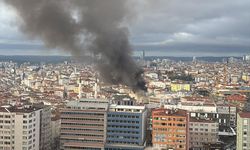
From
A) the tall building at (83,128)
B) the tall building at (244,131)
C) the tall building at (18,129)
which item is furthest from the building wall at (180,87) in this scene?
the tall building at (244,131)

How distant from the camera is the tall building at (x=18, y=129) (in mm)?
19297

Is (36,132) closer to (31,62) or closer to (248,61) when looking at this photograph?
(31,62)

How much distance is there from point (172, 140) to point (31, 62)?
80544 mm

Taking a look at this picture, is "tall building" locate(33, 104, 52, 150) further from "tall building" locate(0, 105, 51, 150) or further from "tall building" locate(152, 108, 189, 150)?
"tall building" locate(152, 108, 189, 150)

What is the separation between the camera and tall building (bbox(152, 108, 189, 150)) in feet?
64.3

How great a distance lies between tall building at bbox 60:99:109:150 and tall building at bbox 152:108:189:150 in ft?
8.31

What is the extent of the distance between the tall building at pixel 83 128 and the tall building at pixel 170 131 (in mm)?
2532

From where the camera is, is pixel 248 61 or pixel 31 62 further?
pixel 248 61

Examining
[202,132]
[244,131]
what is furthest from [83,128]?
[244,131]

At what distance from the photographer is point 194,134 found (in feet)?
77.2

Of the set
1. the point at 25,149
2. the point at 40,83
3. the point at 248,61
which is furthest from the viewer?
the point at 248,61

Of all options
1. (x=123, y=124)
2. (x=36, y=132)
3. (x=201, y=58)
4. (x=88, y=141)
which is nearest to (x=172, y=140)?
(x=123, y=124)

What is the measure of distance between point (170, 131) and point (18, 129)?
23.5ft

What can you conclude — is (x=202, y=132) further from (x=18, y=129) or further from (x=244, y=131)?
(x=18, y=129)
